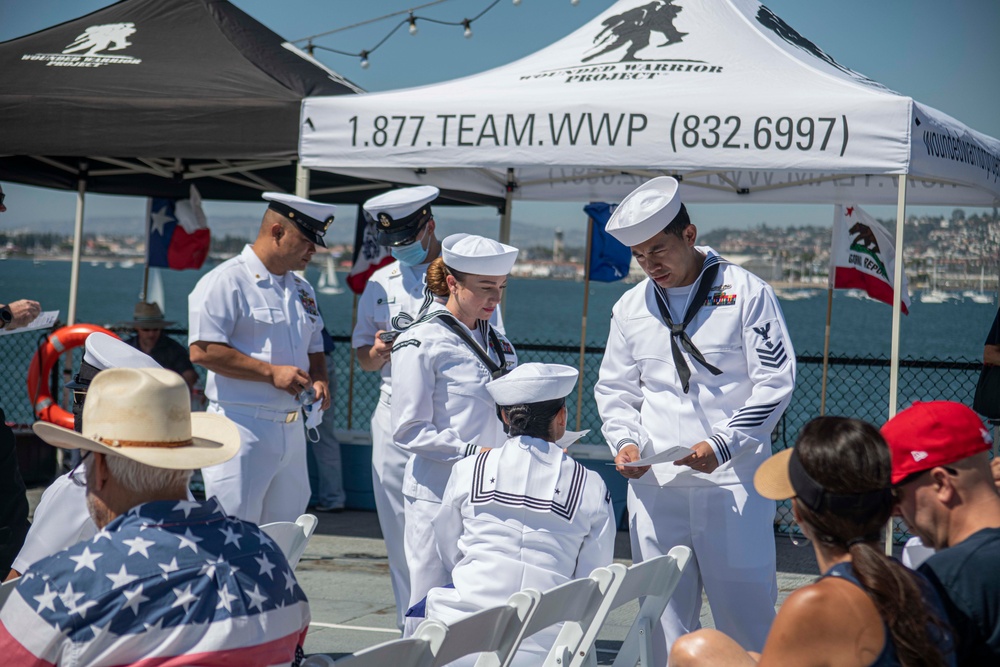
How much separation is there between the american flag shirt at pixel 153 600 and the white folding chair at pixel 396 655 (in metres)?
0.14

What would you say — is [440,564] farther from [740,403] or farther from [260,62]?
[260,62]

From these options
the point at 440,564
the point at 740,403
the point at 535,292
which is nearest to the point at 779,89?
the point at 740,403

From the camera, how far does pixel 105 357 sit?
9.52 ft

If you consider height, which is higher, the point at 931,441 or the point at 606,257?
the point at 606,257

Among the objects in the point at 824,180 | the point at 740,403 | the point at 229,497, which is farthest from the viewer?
the point at 824,180

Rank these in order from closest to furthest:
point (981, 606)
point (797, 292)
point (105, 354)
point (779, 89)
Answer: point (981, 606)
point (105, 354)
point (779, 89)
point (797, 292)

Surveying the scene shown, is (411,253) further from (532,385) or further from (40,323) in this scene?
(532,385)

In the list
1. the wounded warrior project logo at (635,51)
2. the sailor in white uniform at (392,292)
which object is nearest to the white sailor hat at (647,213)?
the sailor in white uniform at (392,292)

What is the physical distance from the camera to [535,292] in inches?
4751

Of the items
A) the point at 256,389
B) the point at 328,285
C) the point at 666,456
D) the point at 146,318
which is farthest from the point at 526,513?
the point at 328,285

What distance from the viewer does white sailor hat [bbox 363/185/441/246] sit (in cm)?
505

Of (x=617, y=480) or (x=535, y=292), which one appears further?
(x=535, y=292)

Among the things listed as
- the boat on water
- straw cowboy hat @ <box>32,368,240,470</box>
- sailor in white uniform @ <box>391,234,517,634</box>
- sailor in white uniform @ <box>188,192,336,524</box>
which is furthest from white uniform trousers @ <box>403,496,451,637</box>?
the boat on water

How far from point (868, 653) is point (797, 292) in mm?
97036
